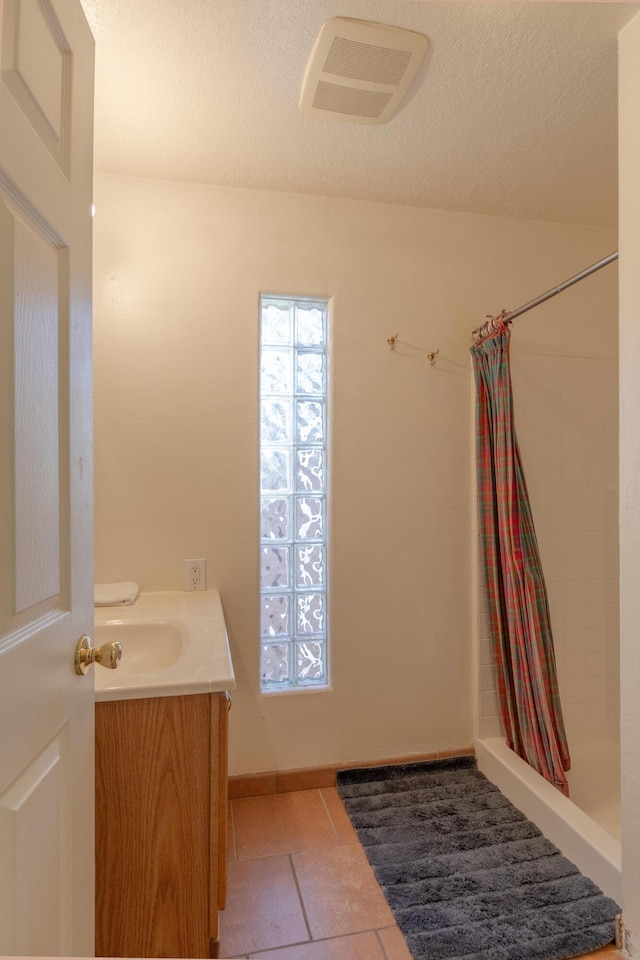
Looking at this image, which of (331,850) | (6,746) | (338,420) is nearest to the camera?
(6,746)

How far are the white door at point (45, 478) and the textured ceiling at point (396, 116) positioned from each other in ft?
1.85

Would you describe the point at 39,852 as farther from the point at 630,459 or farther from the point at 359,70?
the point at 359,70

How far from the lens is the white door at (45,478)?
608 mm

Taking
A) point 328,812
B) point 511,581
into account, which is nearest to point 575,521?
point 511,581

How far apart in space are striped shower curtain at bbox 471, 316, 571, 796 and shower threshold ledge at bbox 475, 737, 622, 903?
3.4 inches

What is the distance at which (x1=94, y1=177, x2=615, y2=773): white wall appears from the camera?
1862mm

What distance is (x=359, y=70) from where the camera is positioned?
134 centimetres

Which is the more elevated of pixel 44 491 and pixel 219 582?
pixel 44 491

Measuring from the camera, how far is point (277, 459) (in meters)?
2.02

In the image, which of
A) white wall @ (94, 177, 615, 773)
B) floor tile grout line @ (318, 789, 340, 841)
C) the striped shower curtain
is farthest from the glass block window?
the striped shower curtain

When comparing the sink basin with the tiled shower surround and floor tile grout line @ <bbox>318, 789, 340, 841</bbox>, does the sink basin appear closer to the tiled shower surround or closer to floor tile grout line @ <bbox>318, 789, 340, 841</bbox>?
floor tile grout line @ <bbox>318, 789, 340, 841</bbox>

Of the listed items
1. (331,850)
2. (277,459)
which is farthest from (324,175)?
(331,850)

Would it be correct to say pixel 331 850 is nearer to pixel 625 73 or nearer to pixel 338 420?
pixel 338 420

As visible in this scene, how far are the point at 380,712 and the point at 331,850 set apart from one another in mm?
548
